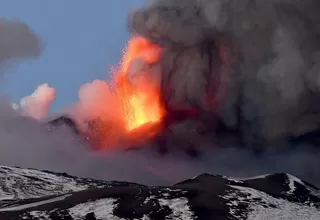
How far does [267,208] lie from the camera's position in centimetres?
9075

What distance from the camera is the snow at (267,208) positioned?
279 ft

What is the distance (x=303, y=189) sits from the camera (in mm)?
120375

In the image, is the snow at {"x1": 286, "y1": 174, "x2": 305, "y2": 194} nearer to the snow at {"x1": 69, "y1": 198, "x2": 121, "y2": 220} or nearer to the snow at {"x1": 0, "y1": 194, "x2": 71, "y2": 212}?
the snow at {"x1": 69, "y1": 198, "x2": 121, "y2": 220}

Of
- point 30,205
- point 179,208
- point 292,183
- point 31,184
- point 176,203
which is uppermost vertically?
point 31,184

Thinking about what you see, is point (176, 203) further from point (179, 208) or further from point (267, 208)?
point (267, 208)

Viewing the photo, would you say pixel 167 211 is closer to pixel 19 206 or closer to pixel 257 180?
pixel 19 206

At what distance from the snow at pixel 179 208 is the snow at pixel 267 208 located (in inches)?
252

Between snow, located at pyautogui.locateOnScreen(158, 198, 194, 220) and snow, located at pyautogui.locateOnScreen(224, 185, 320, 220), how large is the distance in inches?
252

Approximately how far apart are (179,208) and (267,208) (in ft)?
50.0

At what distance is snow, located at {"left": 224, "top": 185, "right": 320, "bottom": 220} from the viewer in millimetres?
85062

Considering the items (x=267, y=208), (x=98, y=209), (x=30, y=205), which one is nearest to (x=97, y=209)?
(x=98, y=209)

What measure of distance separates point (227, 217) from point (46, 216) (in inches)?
911

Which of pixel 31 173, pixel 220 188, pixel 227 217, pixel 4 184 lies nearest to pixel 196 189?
pixel 220 188

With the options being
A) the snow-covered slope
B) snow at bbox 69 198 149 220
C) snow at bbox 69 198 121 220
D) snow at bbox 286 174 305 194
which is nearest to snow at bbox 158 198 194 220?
the snow-covered slope
